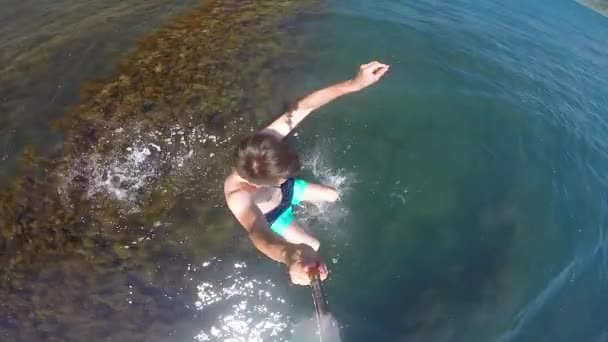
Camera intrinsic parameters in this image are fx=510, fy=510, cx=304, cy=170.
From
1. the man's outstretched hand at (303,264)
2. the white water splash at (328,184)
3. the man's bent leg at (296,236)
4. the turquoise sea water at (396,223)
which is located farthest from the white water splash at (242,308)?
the man's outstretched hand at (303,264)

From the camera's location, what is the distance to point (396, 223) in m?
7.23

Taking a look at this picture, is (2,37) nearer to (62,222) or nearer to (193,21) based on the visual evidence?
(193,21)

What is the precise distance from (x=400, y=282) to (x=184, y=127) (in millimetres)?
4112

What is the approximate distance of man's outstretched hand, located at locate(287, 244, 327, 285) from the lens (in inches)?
140

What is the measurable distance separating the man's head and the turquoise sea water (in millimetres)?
2204

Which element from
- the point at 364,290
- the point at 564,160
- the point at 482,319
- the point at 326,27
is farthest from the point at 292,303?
the point at 326,27

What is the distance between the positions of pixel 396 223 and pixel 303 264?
3853 mm

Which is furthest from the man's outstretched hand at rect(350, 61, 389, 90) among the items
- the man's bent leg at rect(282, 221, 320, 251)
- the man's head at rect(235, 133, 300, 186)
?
the man's bent leg at rect(282, 221, 320, 251)

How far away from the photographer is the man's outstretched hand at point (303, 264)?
356cm

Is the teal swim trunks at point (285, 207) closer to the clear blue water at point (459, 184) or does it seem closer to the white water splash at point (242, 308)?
the white water splash at point (242, 308)

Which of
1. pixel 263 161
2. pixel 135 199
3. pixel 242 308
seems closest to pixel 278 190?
pixel 263 161

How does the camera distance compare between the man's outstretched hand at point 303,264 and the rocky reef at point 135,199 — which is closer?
the man's outstretched hand at point 303,264

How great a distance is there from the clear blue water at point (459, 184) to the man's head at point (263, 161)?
7.94ft

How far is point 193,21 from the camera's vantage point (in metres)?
10.8
